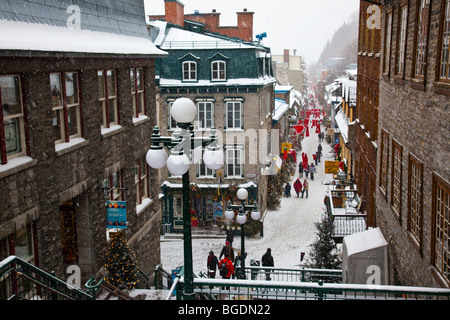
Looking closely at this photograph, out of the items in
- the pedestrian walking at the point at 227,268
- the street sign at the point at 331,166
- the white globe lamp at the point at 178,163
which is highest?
the white globe lamp at the point at 178,163

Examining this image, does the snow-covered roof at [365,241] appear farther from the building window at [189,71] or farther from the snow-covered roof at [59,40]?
the building window at [189,71]

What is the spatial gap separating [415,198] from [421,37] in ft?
10.4

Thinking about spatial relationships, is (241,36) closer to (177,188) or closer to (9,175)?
(177,188)

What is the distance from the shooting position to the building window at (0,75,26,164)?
8.09m

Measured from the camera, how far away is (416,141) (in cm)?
877

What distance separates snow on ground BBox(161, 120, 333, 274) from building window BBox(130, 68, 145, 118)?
8312 millimetres

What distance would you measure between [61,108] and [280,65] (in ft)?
203

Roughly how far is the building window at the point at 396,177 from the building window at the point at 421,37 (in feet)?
7.20

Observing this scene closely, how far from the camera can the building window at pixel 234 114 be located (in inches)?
1014

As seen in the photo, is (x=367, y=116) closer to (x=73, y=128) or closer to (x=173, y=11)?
(x=73, y=128)

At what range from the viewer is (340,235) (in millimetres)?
15633

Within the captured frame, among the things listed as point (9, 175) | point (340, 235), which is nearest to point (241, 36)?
point (340, 235)

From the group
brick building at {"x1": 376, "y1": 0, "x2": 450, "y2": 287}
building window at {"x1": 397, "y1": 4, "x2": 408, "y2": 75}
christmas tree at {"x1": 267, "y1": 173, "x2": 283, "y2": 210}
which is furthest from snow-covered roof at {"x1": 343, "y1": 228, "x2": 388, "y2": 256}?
christmas tree at {"x1": 267, "y1": 173, "x2": 283, "y2": 210}

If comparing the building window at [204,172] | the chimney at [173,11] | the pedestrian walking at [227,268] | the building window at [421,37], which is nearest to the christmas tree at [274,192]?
the building window at [204,172]
